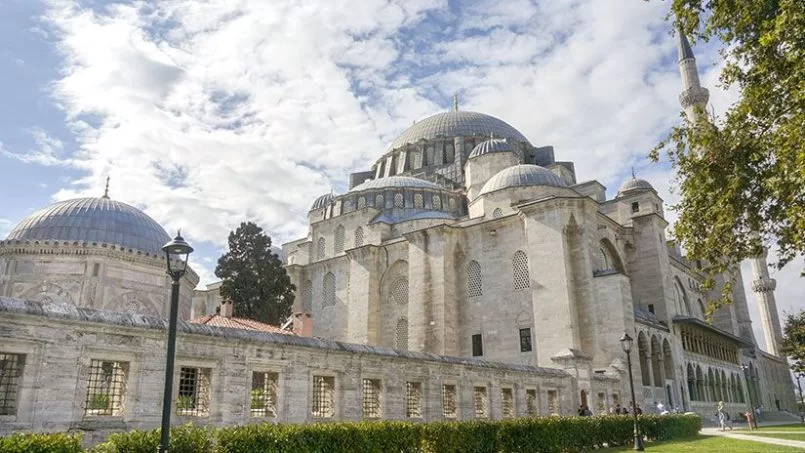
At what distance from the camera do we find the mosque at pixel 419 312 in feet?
24.6

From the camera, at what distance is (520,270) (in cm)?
2744

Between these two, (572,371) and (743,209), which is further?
(572,371)

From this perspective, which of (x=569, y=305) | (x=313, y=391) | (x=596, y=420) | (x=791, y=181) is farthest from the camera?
(x=569, y=305)

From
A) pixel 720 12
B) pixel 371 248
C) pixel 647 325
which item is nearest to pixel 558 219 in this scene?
pixel 647 325

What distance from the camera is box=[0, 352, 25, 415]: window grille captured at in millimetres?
6473

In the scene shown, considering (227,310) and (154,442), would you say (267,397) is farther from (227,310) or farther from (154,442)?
(227,310)

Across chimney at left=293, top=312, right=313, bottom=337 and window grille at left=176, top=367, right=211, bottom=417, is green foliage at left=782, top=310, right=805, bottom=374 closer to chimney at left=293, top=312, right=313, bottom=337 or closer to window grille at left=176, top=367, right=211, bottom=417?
chimney at left=293, top=312, right=313, bottom=337


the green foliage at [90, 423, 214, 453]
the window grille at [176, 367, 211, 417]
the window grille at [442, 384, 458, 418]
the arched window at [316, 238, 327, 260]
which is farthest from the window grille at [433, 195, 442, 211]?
the green foliage at [90, 423, 214, 453]

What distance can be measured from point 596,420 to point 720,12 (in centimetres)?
932

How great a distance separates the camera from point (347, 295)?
112 ft

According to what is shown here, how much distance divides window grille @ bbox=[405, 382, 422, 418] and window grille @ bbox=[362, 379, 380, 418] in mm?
906

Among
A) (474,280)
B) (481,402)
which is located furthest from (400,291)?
(481,402)

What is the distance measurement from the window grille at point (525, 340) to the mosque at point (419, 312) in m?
0.10

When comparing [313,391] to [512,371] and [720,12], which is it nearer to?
[512,371]
